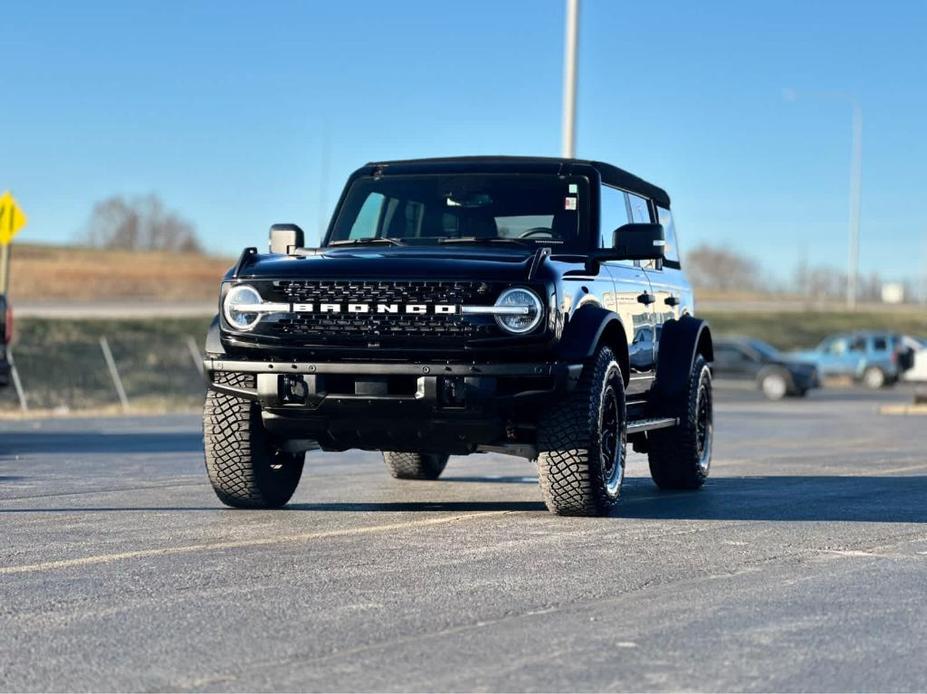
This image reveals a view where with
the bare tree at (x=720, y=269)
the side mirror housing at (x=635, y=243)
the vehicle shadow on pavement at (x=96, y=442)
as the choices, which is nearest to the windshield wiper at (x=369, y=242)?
the side mirror housing at (x=635, y=243)

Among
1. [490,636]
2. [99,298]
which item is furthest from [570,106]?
[99,298]

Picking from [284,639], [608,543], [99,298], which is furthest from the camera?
[99,298]

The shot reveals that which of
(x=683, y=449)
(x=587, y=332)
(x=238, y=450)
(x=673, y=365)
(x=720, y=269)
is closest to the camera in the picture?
(x=587, y=332)

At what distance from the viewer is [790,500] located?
35.4 feet

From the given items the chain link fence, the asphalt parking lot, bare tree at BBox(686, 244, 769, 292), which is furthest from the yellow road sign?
bare tree at BBox(686, 244, 769, 292)

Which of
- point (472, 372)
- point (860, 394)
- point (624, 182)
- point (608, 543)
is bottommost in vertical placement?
point (860, 394)

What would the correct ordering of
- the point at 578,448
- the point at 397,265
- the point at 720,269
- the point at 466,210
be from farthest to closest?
1. the point at 720,269
2. the point at 466,210
3. the point at 578,448
4. the point at 397,265

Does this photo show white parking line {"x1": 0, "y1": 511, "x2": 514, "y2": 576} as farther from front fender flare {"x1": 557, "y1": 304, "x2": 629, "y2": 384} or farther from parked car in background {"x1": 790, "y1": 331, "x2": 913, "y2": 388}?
parked car in background {"x1": 790, "y1": 331, "x2": 913, "y2": 388}

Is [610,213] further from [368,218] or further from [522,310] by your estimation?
[522,310]

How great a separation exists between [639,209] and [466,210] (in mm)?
1790

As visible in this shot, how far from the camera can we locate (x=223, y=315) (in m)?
9.09

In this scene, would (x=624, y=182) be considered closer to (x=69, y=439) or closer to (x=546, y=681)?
(x=546, y=681)

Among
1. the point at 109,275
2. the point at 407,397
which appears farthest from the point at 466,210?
the point at 109,275

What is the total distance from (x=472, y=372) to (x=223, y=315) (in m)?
1.46
